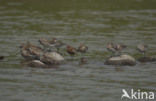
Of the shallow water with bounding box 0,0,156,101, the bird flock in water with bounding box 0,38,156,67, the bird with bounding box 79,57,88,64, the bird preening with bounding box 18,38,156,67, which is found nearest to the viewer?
the shallow water with bounding box 0,0,156,101

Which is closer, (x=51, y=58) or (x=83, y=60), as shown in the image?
(x=51, y=58)

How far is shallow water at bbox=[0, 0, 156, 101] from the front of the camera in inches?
679

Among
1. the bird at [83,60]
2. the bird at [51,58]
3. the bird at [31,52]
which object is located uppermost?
the bird at [31,52]

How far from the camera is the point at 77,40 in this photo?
28.2m

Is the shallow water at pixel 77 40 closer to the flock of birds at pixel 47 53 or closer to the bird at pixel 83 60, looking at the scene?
the bird at pixel 83 60

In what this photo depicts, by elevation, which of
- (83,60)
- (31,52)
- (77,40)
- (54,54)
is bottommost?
(83,60)

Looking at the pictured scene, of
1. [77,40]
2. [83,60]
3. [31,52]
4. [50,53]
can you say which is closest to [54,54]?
[50,53]

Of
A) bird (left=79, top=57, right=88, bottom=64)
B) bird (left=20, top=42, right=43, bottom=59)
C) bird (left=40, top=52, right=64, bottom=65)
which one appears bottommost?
bird (left=79, top=57, right=88, bottom=64)

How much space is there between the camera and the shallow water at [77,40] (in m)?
17.2

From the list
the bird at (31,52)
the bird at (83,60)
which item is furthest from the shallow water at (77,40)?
the bird at (31,52)

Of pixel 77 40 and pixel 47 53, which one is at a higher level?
pixel 47 53

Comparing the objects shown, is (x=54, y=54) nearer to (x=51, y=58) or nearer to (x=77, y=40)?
(x=51, y=58)

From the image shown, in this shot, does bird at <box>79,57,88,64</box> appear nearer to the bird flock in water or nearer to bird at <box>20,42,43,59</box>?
the bird flock in water

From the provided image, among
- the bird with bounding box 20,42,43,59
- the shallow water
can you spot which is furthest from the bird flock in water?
the shallow water
